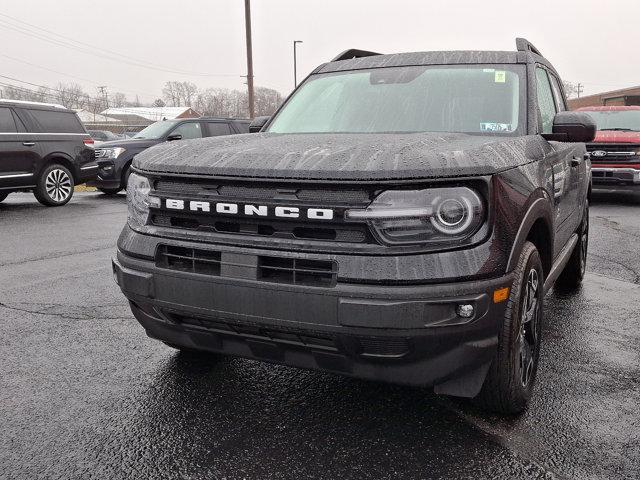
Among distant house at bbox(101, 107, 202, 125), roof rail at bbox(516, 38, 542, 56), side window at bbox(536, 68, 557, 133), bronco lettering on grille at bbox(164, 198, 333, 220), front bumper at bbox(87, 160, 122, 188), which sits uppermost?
roof rail at bbox(516, 38, 542, 56)

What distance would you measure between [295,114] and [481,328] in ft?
7.27

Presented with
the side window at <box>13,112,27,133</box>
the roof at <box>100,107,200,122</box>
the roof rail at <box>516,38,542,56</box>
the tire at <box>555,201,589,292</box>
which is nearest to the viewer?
the roof rail at <box>516,38,542,56</box>

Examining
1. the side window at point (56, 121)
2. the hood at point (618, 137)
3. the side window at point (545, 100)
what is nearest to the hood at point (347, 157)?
the side window at point (545, 100)

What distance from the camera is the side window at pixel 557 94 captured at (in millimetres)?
4469

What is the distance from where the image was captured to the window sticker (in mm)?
3211

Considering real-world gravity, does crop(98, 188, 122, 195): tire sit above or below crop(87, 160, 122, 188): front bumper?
below

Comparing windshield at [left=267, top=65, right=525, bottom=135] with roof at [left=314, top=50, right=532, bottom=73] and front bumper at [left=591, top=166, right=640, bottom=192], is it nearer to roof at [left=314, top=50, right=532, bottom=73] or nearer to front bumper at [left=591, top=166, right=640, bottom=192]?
roof at [left=314, top=50, right=532, bottom=73]

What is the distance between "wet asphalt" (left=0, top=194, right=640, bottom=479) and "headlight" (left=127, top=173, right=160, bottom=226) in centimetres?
94

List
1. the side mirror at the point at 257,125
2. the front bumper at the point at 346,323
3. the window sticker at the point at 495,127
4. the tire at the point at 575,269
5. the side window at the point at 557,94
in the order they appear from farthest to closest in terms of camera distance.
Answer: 1. the tire at the point at 575,269
2. the side window at the point at 557,94
3. the side mirror at the point at 257,125
4. the window sticker at the point at 495,127
5. the front bumper at the point at 346,323

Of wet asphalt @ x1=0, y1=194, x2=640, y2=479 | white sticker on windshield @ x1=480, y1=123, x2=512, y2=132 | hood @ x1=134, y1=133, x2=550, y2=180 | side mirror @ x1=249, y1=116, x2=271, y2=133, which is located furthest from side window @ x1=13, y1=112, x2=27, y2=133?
white sticker on windshield @ x1=480, y1=123, x2=512, y2=132

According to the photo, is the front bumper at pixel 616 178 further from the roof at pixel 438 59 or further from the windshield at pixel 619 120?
the roof at pixel 438 59

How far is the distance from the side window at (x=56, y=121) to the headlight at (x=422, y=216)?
10.7 metres

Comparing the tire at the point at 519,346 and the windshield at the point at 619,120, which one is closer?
the tire at the point at 519,346

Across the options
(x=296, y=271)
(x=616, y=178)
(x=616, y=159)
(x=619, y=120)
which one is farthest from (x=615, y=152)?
(x=296, y=271)
